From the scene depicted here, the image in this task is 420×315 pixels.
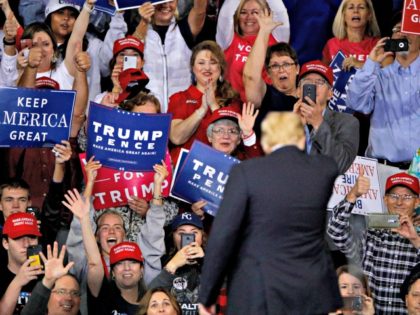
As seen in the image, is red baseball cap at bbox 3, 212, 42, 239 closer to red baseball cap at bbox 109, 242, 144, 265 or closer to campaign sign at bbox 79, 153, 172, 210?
red baseball cap at bbox 109, 242, 144, 265

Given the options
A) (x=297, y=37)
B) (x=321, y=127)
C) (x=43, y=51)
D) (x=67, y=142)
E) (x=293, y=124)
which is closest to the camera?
(x=293, y=124)

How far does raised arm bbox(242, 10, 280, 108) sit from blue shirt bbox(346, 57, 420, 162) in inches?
32.2

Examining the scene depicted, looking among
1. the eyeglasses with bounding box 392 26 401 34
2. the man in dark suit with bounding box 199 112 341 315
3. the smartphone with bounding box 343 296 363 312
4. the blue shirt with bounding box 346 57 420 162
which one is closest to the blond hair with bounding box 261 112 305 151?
the man in dark suit with bounding box 199 112 341 315

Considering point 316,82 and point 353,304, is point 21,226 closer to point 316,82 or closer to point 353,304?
point 316,82

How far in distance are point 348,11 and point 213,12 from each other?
45.0 inches

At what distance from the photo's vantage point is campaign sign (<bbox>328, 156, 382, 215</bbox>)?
35.4ft

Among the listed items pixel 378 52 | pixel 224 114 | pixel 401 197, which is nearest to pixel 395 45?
pixel 378 52

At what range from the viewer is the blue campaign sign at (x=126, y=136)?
10266 millimetres

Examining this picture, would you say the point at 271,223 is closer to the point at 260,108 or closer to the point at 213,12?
the point at 260,108

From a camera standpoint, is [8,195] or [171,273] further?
[8,195]

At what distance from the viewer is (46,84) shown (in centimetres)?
1066

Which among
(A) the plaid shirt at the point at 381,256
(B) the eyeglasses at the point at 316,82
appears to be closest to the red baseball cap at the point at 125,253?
(A) the plaid shirt at the point at 381,256

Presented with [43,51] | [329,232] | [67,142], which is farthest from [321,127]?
[43,51]

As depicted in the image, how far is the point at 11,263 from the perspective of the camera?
32.5 feet
